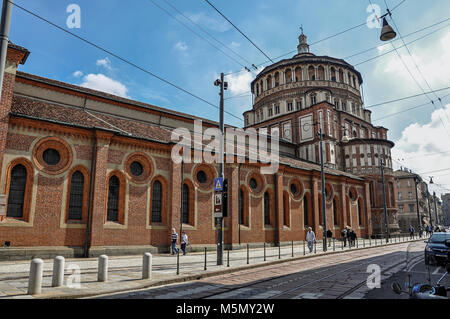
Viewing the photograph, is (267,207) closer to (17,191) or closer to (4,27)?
(17,191)

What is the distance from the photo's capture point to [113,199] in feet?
62.3

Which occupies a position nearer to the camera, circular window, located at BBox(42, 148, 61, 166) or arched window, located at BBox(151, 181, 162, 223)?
circular window, located at BBox(42, 148, 61, 166)

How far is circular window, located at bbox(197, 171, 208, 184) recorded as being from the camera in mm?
22828

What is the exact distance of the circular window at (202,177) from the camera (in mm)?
22828

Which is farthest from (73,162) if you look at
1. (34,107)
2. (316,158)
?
(316,158)

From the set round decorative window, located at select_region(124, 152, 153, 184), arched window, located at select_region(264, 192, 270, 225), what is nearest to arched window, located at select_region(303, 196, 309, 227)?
arched window, located at select_region(264, 192, 270, 225)

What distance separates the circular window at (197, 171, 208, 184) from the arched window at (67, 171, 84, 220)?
8142mm

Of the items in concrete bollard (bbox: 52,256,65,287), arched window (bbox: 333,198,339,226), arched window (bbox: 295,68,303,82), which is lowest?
concrete bollard (bbox: 52,256,65,287)

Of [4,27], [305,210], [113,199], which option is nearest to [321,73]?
[305,210]

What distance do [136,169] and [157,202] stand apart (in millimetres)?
2685

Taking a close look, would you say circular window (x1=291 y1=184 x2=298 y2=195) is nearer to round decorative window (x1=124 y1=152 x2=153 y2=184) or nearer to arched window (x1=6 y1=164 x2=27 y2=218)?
round decorative window (x1=124 y1=152 x2=153 y2=184)

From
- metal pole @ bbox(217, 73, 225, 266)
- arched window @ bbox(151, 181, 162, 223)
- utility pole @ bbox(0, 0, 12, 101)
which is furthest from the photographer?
arched window @ bbox(151, 181, 162, 223)
